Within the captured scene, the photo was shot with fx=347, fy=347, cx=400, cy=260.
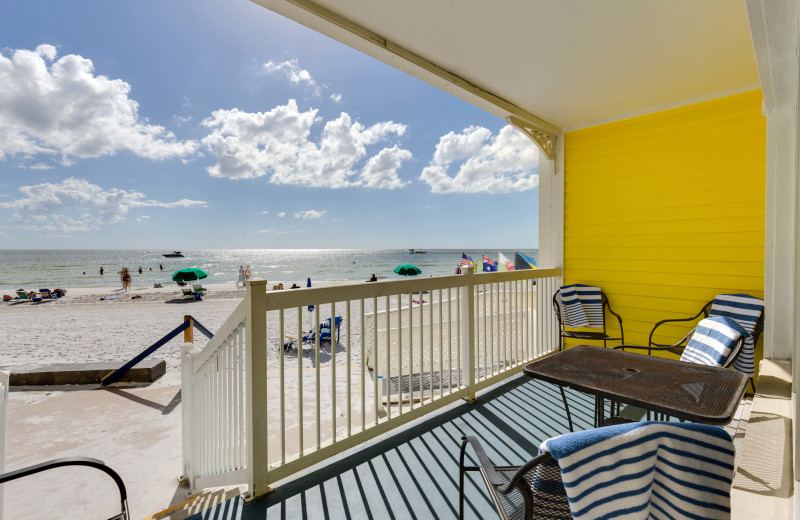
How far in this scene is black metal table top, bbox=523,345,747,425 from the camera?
1180 mm

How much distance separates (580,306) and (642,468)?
3325mm

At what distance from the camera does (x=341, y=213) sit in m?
43.8

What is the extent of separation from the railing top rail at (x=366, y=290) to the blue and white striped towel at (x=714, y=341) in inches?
53.1

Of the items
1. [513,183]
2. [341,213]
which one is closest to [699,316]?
[513,183]

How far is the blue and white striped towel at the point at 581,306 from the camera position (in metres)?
3.67

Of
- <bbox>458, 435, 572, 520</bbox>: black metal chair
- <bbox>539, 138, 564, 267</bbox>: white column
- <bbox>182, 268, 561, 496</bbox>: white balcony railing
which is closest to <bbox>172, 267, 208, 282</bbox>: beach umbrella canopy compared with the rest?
<bbox>182, 268, 561, 496</bbox>: white balcony railing

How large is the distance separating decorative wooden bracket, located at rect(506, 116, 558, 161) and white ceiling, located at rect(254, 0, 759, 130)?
28 centimetres

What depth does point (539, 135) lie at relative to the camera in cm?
396

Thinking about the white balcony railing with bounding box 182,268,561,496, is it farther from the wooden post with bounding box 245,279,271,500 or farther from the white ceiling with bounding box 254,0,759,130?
the white ceiling with bounding box 254,0,759,130

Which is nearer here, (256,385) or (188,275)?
(256,385)

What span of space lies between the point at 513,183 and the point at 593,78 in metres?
34.0

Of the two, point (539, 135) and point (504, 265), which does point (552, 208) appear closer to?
point (539, 135)

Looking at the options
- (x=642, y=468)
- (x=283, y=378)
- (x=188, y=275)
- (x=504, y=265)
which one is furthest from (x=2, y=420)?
(x=188, y=275)

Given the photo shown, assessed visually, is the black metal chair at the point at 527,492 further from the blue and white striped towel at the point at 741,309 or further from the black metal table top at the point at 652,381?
the blue and white striped towel at the point at 741,309
